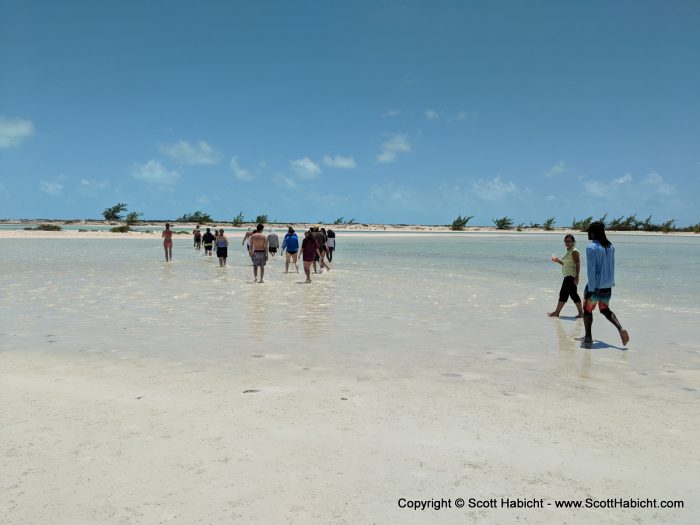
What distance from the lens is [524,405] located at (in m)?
5.24

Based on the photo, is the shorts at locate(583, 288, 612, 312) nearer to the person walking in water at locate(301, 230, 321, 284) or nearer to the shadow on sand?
the shadow on sand

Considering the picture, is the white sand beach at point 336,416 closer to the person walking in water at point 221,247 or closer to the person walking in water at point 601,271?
the person walking in water at point 601,271

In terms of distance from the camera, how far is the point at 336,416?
487 cm

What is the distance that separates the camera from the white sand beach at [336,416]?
345 centimetres

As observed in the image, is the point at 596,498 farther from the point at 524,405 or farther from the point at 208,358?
the point at 208,358

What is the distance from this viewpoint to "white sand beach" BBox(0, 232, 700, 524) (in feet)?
11.3

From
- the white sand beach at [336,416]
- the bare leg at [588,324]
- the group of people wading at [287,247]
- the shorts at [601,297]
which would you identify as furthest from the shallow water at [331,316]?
the group of people wading at [287,247]

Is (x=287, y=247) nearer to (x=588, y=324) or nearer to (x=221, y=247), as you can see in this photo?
(x=221, y=247)

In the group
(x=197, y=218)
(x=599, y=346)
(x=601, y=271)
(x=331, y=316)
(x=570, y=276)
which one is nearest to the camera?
(x=601, y=271)

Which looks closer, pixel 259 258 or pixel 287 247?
pixel 259 258

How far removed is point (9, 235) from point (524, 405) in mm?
53484

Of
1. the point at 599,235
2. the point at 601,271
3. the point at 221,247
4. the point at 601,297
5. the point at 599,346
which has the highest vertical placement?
the point at 599,235

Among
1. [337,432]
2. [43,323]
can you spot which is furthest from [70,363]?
[337,432]

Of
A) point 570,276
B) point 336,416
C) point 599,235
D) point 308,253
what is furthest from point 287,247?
point 336,416
